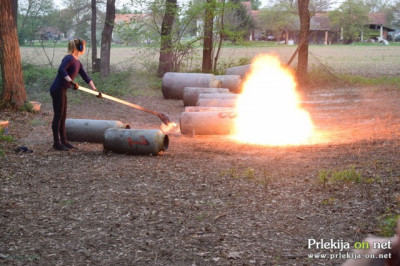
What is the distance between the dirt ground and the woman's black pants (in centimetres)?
37

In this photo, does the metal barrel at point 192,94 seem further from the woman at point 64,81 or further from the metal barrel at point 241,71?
the woman at point 64,81

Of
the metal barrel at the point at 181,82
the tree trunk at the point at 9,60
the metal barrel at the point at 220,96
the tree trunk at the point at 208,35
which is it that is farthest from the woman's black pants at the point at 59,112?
the tree trunk at the point at 208,35

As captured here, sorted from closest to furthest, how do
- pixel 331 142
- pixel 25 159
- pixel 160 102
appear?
1. pixel 25 159
2. pixel 331 142
3. pixel 160 102

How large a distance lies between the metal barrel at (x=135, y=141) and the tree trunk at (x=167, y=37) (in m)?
11.8

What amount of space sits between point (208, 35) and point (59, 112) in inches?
501

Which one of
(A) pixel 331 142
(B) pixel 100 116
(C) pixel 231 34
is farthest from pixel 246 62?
(A) pixel 331 142

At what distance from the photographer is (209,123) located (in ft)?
33.9

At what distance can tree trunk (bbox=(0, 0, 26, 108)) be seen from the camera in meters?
12.6

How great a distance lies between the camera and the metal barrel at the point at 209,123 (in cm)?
1032

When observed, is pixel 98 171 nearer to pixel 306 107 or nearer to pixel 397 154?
pixel 397 154

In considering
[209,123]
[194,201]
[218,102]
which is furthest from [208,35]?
[194,201]

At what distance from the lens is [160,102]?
55.1ft

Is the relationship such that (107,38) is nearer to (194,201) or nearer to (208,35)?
(208,35)

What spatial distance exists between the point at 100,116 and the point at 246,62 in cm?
904
